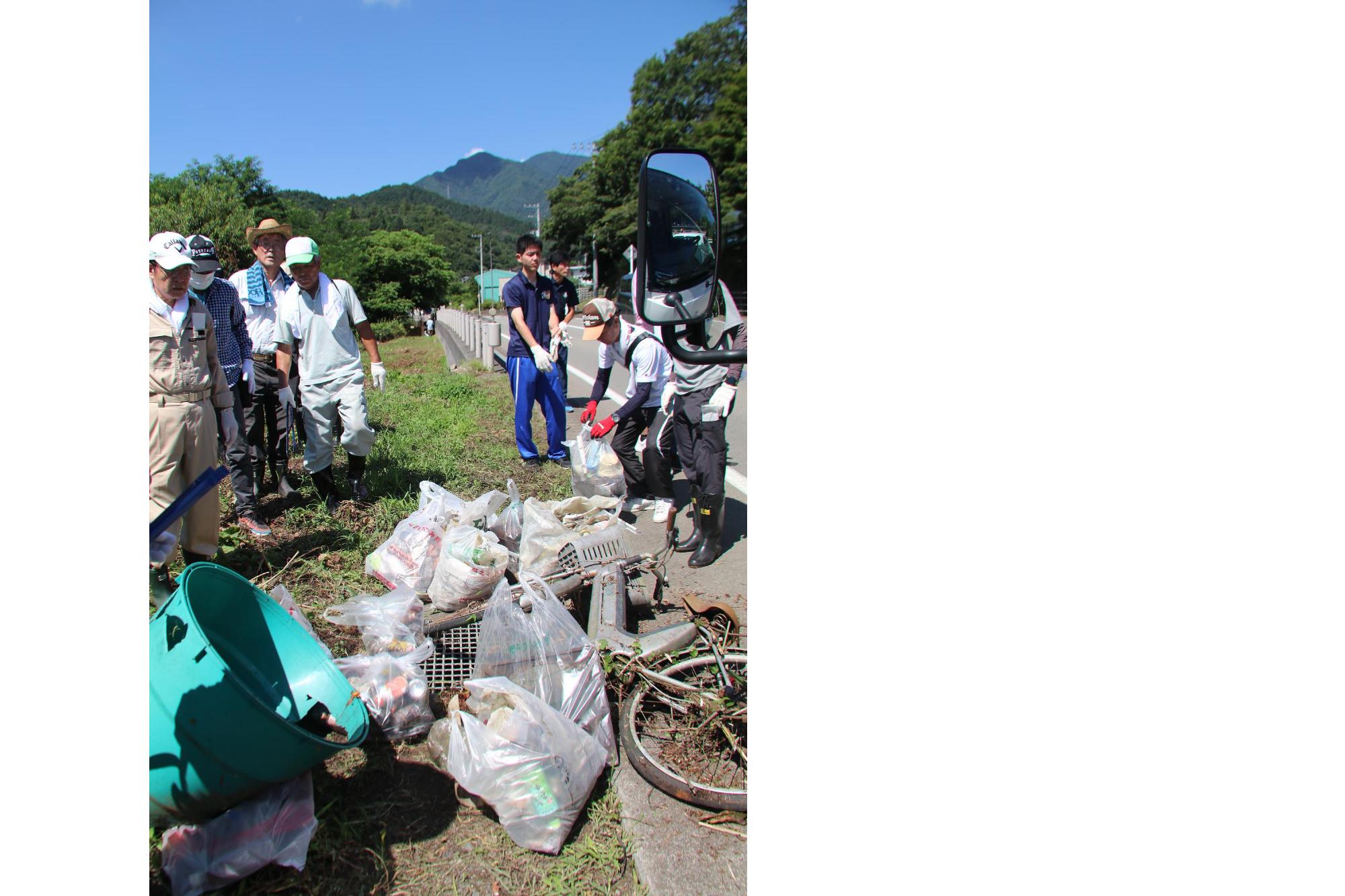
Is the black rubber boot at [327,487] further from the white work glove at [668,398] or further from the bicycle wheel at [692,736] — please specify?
the bicycle wheel at [692,736]

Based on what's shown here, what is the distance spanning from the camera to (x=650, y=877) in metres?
2.30

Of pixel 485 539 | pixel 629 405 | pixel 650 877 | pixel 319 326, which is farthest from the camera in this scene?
pixel 629 405

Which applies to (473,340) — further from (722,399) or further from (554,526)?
(554,526)

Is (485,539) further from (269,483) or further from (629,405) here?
(269,483)

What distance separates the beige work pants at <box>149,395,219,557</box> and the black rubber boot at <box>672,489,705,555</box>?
2.67m

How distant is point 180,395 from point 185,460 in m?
0.33

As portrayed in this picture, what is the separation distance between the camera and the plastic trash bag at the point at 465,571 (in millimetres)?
3719

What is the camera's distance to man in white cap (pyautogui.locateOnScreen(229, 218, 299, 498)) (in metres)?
6.02

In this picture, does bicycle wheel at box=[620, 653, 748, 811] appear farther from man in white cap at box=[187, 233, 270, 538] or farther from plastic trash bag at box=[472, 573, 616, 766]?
man in white cap at box=[187, 233, 270, 538]

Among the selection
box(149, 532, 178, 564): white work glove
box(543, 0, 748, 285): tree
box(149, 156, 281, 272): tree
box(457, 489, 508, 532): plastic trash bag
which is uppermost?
box(543, 0, 748, 285): tree

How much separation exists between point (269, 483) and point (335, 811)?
14.6 feet

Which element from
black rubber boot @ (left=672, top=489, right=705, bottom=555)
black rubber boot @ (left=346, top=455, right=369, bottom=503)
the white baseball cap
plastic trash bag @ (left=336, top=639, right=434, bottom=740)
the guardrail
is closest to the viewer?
plastic trash bag @ (left=336, top=639, right=434, bottom=740)

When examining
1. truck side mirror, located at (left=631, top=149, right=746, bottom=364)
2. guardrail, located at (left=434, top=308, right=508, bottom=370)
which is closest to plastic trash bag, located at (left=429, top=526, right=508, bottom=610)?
truck side mirror, located at (left=631, top=149, right=746, bottom=364)

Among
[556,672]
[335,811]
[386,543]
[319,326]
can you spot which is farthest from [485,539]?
[319,326]
